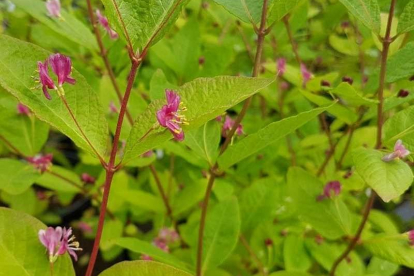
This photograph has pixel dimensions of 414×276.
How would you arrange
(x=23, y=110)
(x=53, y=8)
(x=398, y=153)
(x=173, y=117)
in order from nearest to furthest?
(x=173, y=117)
(x=398, y=153)
(x=53, y=8)
(x=23, y=110)

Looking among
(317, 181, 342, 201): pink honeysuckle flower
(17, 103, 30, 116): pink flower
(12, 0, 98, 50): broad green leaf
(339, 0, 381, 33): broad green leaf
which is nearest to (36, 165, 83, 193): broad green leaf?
(17, 103, 30, 116): pink flower

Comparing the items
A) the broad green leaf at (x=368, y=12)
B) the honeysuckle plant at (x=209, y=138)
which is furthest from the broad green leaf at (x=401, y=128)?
the broad green leaf at (x=368, y=12)

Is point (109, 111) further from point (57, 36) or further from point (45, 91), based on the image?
point (45, 91)

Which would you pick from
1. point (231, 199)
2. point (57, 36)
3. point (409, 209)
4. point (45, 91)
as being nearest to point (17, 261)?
point (45, 91)

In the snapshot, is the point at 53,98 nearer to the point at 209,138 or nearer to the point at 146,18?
the point at 146,18

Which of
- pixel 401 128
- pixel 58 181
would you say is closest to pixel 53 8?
pixel 58 181

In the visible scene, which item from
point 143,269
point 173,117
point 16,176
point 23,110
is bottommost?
point 143,269
